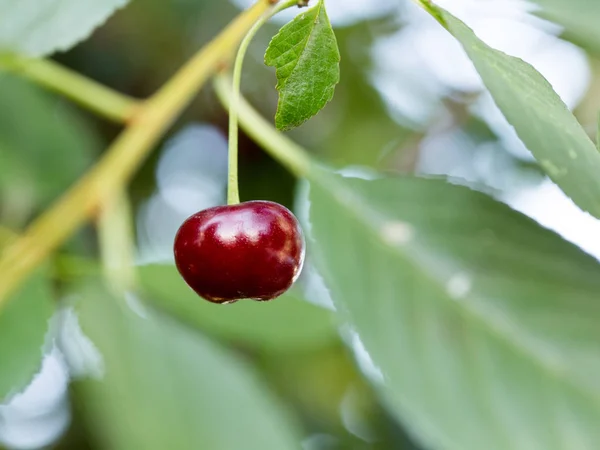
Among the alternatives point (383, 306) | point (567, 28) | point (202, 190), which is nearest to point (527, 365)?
point (383, 306)

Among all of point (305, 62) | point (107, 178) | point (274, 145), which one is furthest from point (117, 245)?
point (305, 62)

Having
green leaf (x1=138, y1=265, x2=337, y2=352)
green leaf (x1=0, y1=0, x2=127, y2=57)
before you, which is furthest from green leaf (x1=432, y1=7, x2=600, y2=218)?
green leaf (x1=138, y1=265, x2=337, y2=352)

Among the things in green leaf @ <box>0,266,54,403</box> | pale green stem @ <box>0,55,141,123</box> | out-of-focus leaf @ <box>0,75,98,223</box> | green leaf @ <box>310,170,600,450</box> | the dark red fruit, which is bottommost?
out-of-focus leaf @ <box>0,75,98,223</box>

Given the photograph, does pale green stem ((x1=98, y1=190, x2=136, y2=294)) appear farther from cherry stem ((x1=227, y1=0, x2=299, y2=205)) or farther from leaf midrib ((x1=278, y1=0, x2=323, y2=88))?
leaf midrib ((x1=278, y1=0, x2=323, y2=88))

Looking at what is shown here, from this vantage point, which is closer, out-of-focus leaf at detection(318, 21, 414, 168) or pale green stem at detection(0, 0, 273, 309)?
pale green stem at detection(0, 0, 273, 309)

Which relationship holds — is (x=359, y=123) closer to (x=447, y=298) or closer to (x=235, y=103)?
(x=447, y=298)

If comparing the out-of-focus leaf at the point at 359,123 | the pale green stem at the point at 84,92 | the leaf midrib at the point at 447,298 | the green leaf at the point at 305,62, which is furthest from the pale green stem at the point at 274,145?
the out-of-focus leaf at the point at 359,123

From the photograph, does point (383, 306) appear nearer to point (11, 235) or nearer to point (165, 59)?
point (11, 235)
